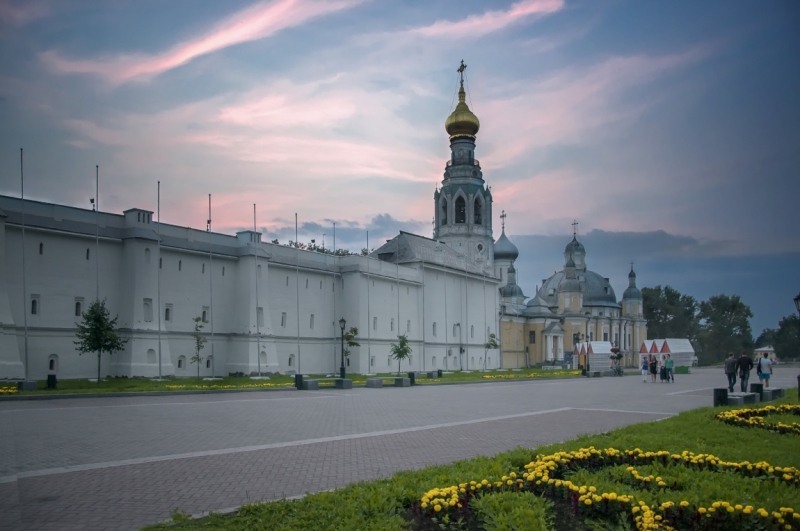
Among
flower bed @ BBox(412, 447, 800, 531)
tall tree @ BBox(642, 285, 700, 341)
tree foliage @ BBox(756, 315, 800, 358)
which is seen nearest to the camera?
flower bed @ BBox(412, 447, 800, 531)

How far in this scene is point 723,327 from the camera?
5394 inches

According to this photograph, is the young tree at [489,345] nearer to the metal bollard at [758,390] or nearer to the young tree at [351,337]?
the young tree at [351,337]

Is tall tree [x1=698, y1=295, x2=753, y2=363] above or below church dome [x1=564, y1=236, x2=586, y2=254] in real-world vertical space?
below

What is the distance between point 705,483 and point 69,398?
2120cm

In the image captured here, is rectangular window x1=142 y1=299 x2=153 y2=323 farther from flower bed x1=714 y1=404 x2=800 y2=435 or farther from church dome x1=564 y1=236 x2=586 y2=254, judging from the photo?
church dome x1=564 y1=236 x2=586 y2=254

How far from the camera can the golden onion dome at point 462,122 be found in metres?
87.2

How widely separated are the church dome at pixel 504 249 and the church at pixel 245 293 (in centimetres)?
1660

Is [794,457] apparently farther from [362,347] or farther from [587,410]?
[362,347]

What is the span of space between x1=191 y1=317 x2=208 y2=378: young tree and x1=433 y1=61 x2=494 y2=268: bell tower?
45.8 m

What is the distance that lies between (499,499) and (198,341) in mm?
37300

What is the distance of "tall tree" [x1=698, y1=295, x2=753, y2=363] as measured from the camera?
13288 cm

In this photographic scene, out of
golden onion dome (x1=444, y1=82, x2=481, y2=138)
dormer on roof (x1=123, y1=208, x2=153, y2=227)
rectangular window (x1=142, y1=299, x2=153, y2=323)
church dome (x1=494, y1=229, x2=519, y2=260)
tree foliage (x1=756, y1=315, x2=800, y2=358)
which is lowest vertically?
tree foliage (x1=756, y1=315, x2=800, y2=358)

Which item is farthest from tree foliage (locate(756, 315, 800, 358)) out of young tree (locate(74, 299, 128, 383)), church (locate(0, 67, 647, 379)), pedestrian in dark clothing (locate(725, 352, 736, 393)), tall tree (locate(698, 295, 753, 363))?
young tree (locate(74, 299, 128, 383))

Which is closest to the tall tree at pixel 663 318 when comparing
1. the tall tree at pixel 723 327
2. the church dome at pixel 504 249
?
the tall tree at pixel 723 327
